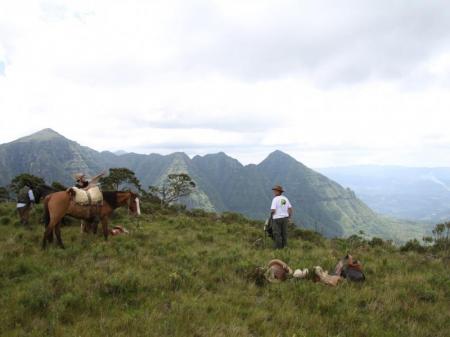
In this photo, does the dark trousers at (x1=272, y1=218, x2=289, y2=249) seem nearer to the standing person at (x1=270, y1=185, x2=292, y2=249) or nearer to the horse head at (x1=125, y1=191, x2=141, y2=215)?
the standing person at (x1=270, y1=185, x2=292, y2=249)

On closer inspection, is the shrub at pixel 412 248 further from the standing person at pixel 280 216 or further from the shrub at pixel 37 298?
the shrub at pixel 37 298

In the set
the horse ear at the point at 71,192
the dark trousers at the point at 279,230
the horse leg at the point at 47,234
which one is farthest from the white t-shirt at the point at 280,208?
the horse leg at the point at 47,234

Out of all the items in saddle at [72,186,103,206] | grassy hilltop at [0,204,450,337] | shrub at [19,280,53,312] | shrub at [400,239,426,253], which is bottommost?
shrub at [400,239,426,253]

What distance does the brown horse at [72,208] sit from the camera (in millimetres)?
10617

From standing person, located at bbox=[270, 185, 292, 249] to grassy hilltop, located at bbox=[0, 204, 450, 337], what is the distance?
1670mm

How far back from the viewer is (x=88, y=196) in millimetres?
11664

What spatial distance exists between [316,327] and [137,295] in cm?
351

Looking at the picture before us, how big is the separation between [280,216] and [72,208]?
722 cm

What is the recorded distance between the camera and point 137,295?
22.8ft

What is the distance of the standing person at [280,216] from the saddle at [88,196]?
20.5ft

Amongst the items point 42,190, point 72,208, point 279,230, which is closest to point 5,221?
point 42,190

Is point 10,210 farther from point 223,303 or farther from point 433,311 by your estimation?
point 433,311

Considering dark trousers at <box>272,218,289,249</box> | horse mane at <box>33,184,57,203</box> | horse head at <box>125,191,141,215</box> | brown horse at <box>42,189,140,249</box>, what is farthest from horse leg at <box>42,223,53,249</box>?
Answer: dark trousers at <box>272,218,289,249</box>

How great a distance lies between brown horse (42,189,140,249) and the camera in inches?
418
